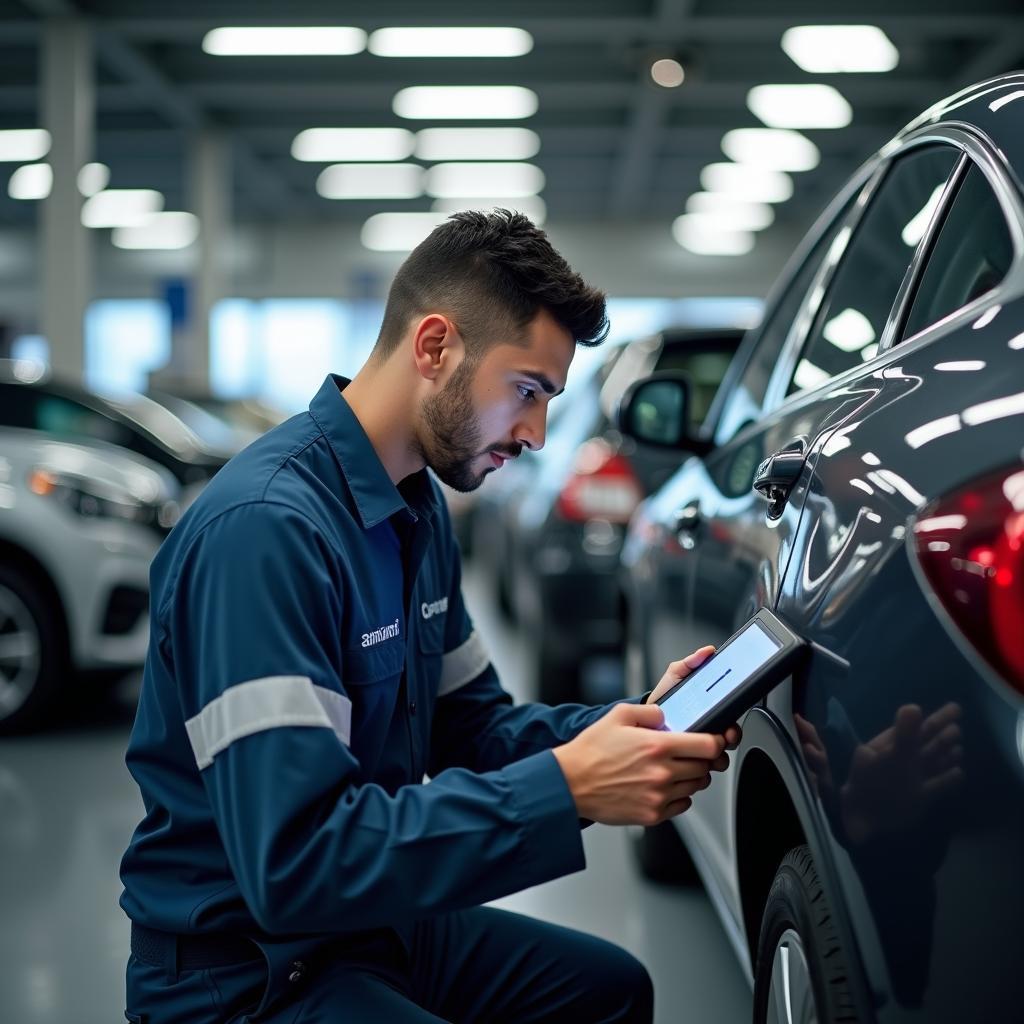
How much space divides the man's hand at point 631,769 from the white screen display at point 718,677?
0.05 metres

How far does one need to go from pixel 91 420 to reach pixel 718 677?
4644mm

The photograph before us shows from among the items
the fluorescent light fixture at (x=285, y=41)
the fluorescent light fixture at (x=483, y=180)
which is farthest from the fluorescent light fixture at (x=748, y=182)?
the fluorescent light fixture at (x=285, y=41)

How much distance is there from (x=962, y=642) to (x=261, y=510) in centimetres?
75

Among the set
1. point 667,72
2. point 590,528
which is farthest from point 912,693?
point 667,72

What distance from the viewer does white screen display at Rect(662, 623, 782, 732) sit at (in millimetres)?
1411

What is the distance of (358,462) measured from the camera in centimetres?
161

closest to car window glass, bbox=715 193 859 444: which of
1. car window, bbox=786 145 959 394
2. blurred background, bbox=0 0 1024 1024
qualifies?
car window, bbox=786 145 959 394

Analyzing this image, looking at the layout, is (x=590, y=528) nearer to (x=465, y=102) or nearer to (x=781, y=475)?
(x=781, y=475)

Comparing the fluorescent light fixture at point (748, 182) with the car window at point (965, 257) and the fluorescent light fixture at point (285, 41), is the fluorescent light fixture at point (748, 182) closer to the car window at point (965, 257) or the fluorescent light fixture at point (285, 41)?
the fluorescent light fixture at point (285, 41)

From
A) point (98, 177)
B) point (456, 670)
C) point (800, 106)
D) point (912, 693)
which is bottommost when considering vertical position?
point (912, 693)

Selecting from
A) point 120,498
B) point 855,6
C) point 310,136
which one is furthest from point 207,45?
point 120,498

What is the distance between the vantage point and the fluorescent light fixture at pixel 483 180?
16359 mm

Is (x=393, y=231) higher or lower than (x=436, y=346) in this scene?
higher

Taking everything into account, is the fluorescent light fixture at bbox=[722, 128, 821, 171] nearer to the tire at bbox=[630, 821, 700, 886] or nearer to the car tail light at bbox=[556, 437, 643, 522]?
the car tail light at bbox=[556, 437, 643, 522]
